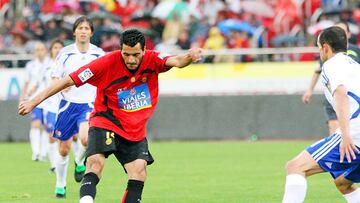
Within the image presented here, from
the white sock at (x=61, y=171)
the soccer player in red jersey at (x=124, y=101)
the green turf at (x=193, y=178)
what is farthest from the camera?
the white sock at (x=61, y=171)

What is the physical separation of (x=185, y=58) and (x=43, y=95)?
1.56 meters

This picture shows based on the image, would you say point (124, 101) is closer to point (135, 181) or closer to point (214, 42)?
point (135, 181)

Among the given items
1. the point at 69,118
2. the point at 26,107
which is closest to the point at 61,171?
the point at 69,118

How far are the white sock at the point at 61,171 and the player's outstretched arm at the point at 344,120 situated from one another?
18.4 feet

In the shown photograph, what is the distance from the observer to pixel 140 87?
11.3 metres

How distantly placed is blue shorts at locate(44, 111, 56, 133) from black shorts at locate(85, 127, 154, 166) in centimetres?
894

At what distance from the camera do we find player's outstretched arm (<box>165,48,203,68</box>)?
1054 cm

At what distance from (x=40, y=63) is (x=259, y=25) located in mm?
8260

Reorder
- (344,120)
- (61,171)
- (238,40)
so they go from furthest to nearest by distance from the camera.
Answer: (238,40)
(61,171)
(344,120)

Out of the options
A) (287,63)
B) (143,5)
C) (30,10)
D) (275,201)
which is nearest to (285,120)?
(287,63)

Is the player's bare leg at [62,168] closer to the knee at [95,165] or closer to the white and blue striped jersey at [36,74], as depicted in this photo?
the knee at [95,165]

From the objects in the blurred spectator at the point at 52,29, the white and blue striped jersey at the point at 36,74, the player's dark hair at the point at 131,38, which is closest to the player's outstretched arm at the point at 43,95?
the player's dark hair at the point at 131,38

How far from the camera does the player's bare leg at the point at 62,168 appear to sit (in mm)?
14672

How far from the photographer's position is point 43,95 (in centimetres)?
1091
